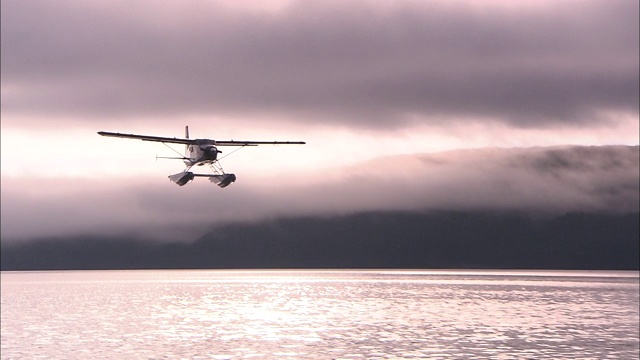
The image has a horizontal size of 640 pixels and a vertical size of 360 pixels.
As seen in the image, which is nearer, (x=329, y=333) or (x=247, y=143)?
(x=247, y=143)

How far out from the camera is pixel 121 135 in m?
88.7

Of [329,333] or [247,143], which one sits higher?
[247,143]

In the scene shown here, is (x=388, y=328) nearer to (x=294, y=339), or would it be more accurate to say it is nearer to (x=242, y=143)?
(x=294, y=339)

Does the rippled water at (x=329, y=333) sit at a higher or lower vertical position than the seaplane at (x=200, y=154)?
lower

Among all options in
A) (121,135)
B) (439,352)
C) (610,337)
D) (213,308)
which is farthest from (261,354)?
(213,308)

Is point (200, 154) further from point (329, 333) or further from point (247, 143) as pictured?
point (329, 333)

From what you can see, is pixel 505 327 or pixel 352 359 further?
pixel 505 327

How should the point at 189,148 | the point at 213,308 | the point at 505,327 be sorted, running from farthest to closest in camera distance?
1. the point at 213,308
2. the point at 505,327
3. the point at 189,148

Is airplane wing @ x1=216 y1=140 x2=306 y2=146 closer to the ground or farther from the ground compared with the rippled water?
farther from the ground

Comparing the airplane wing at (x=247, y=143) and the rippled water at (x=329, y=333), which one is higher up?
the airplane wing at (x=247, y=143)

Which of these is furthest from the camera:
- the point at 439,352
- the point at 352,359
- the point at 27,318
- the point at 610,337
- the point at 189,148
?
the point at 27,318

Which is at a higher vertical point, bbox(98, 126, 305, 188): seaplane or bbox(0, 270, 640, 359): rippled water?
bbox(98, 126, 305, 188): seaplane

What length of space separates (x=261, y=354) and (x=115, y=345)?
21.9 m

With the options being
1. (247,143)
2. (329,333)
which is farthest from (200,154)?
(329,333)
